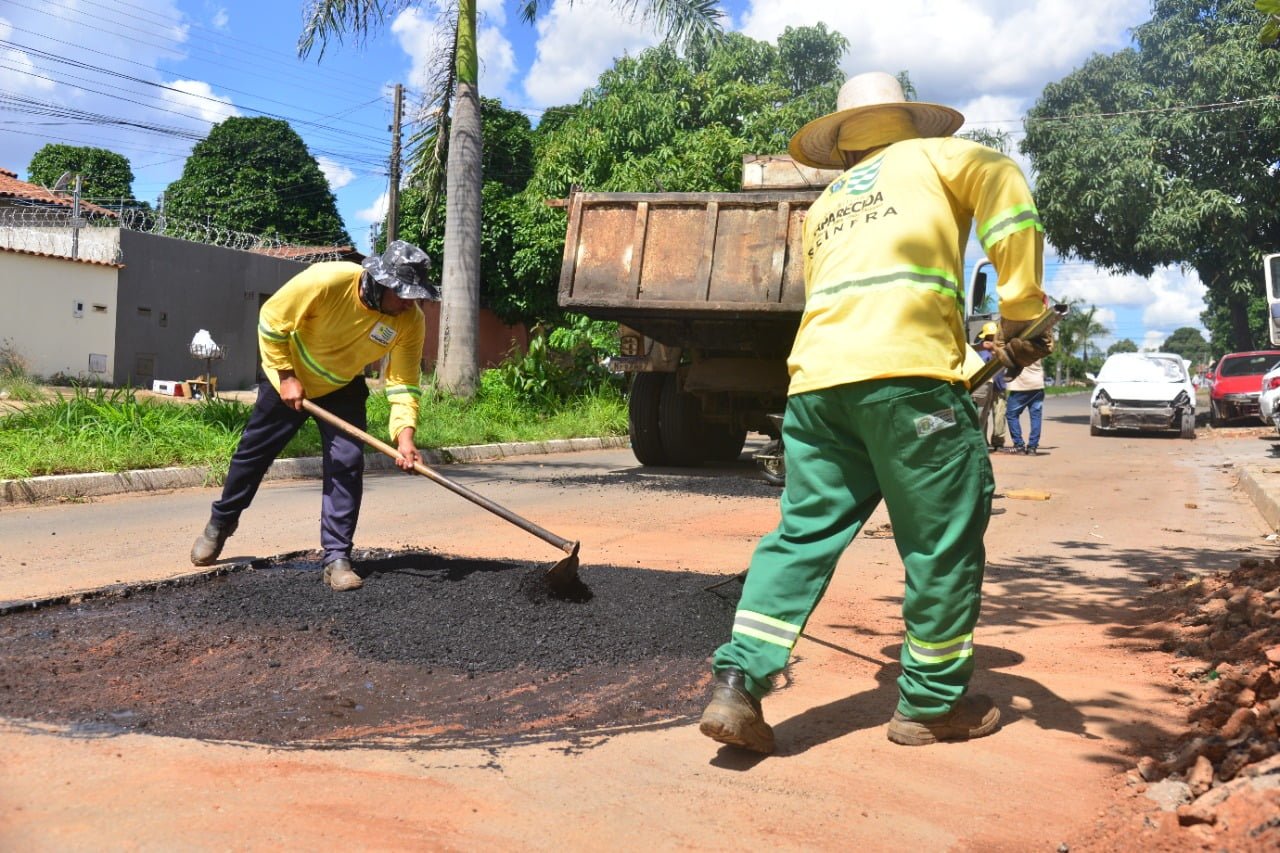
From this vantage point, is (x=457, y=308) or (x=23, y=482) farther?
(x=457, y=308)

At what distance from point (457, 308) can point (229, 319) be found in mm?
11900

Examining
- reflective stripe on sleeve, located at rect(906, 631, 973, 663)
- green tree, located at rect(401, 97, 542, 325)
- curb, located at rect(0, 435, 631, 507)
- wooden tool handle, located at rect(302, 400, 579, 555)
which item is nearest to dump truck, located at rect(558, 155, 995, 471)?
curb, located at rect(0, 435, 631, 507)

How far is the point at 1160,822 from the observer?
239cm

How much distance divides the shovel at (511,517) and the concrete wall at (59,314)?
1611cm

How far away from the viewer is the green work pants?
2826 mm

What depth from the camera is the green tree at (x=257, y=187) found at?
41.1m

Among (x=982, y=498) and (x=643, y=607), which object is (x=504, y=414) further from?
(x=982, y=498)

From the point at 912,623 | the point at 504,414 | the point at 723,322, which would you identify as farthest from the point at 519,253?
the point at 912,623

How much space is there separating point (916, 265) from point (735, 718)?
1.25 metres

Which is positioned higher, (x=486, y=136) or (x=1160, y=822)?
(x=486, y=136)

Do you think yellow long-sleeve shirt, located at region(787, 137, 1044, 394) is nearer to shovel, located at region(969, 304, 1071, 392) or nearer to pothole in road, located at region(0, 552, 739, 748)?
shovel, located at region(969, 304, 1071, 392)

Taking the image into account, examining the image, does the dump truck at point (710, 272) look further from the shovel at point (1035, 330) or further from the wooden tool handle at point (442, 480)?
the shovel at point (1035, 330)

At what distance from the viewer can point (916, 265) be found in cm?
293

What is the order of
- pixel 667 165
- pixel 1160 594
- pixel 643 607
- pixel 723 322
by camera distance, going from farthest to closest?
1. pixel 667 165
2. pixel 723 322
3. pixel 1160 594
4. pixel 643 607
